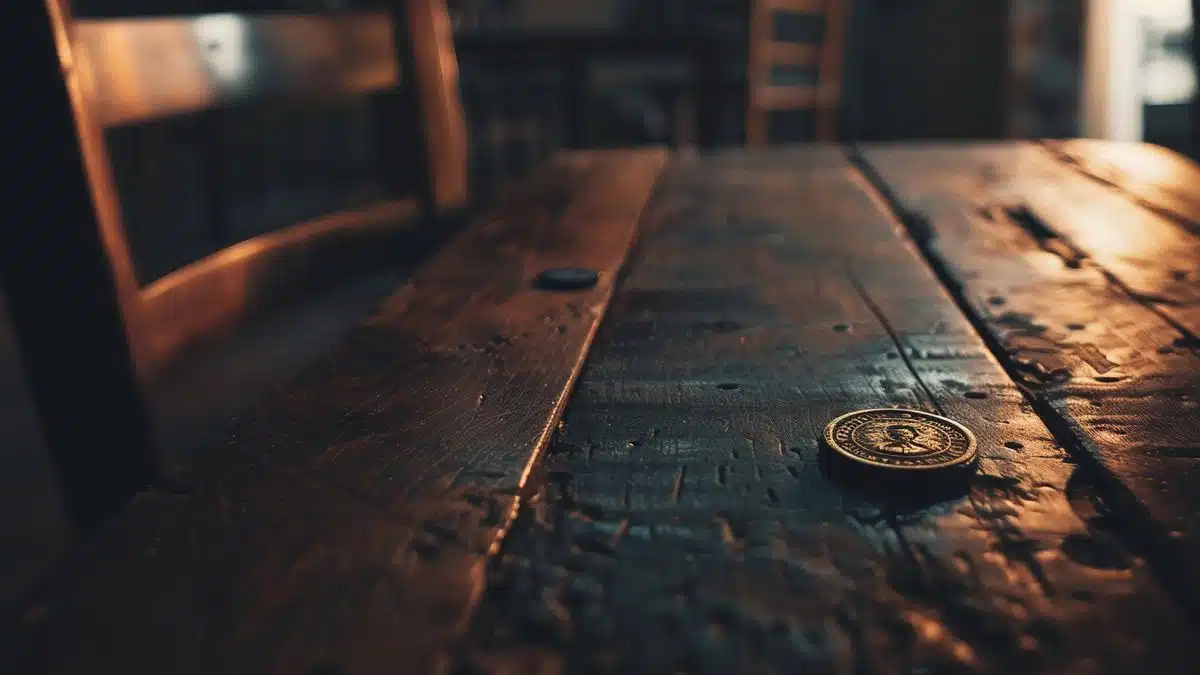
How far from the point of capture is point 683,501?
0.40 m

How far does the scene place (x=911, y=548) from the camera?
1.17 ft

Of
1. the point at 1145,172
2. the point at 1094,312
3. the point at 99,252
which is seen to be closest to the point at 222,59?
the point at 99,252

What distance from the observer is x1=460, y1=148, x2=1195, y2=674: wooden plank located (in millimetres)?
302

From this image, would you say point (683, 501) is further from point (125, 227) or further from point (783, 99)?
point (783, 99)

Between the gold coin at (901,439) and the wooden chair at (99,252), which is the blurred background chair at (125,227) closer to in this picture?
the wooden chair at (99,252)

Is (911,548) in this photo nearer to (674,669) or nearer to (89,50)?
(674,669)

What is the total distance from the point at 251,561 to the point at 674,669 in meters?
0.16

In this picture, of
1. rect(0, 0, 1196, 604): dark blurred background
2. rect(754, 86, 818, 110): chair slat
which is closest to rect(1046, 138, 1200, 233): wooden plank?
rect(0, 0, 1196, 604): dark blurred background

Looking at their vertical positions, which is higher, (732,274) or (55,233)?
(55,233)

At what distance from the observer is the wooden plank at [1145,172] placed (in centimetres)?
101

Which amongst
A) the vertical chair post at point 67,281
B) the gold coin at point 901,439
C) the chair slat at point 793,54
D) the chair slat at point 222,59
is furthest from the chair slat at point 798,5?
the gold coin at point 901,439

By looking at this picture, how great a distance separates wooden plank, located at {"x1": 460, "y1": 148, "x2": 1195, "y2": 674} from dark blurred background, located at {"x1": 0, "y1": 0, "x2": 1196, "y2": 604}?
1044 mm

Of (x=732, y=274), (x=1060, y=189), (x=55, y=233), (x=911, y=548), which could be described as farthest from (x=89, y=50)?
(x=1060, y=189)

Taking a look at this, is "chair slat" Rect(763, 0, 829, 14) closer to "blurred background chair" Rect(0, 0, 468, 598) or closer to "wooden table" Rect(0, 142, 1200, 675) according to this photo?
"blurred background chair" Rect(0, 0, 468, 598)
